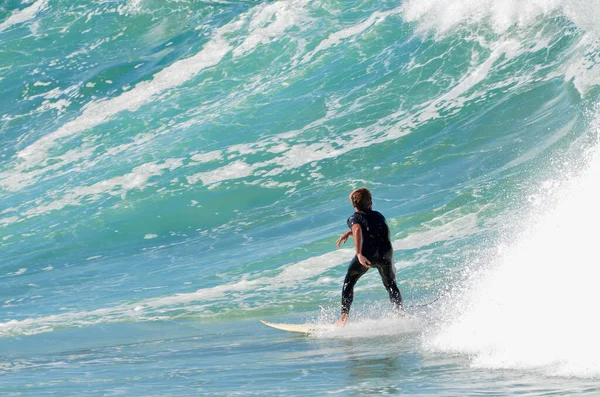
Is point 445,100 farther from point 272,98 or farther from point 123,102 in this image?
point 123,102

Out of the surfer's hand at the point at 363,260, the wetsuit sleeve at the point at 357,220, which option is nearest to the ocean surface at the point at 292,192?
the surfer's hand at the point at 363,260

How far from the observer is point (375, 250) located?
28.8 ft

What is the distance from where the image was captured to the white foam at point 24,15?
90.6 ft

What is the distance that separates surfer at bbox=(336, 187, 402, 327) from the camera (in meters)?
8.69

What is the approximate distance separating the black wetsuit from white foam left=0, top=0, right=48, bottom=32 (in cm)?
2089

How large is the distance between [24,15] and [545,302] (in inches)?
933

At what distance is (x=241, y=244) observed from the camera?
14266 millimetres

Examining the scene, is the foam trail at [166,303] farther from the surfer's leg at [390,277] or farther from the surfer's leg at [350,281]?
the surfer's leg at [390,277]

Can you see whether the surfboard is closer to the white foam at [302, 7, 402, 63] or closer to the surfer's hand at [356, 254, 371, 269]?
Answer: the surfer's hand at [356, 254, 371, 269]

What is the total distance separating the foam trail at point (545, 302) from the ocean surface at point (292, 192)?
0.02 m

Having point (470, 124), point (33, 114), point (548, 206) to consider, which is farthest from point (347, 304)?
point (33, 114)

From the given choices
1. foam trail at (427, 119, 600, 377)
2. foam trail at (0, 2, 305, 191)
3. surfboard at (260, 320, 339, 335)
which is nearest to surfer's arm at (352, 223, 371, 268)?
surfboard at (260, 320, 339, 335)

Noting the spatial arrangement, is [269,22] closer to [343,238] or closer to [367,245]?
[343,238]

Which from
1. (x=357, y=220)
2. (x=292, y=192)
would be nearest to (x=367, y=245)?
(x=357, y=220)
